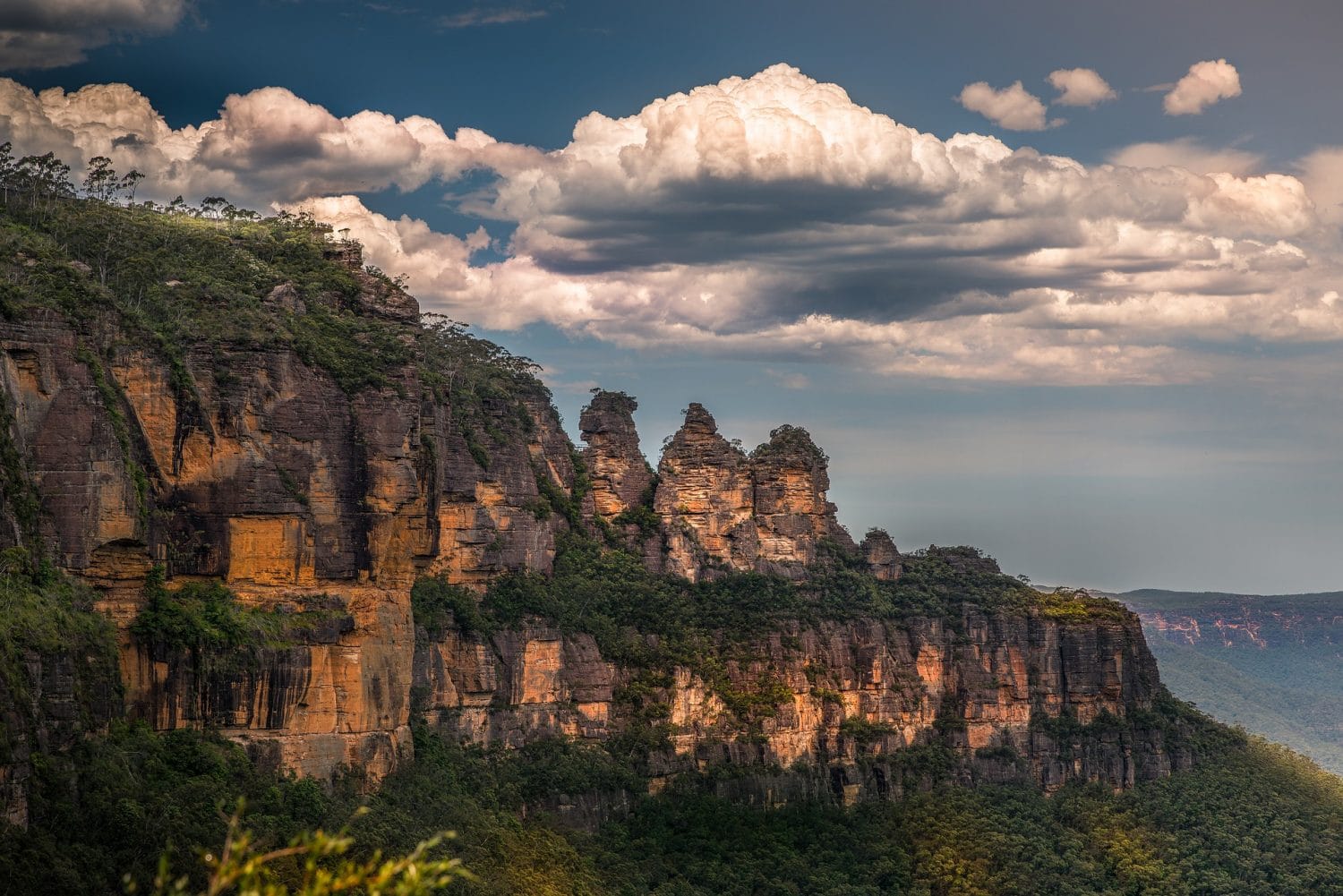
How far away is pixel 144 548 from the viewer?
2176 inches

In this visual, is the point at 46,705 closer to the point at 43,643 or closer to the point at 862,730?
the point at 43,643

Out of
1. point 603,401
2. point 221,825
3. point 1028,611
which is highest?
point 603,401

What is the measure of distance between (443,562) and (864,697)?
1054 inches

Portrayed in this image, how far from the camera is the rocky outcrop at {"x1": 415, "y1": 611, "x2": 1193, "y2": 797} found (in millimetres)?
78688

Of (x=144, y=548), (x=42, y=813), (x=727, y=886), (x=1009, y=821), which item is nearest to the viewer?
(x=42, y=813)

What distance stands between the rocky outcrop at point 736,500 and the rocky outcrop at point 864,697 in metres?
5.93

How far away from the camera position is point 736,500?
97.9 metres

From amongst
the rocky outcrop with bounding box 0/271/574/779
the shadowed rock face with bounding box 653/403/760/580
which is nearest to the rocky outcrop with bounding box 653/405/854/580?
the shadowed rock face with bounding box 653/403/760/580

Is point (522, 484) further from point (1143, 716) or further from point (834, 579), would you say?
point (1143, 716)

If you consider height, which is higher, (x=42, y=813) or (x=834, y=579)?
(x=834, y=579)

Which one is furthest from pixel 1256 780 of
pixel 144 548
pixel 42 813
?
pixel 42 813

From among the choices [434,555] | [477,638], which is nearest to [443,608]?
[477,638]

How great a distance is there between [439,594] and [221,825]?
28.2m

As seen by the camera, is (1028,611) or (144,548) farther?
(1028,611)
